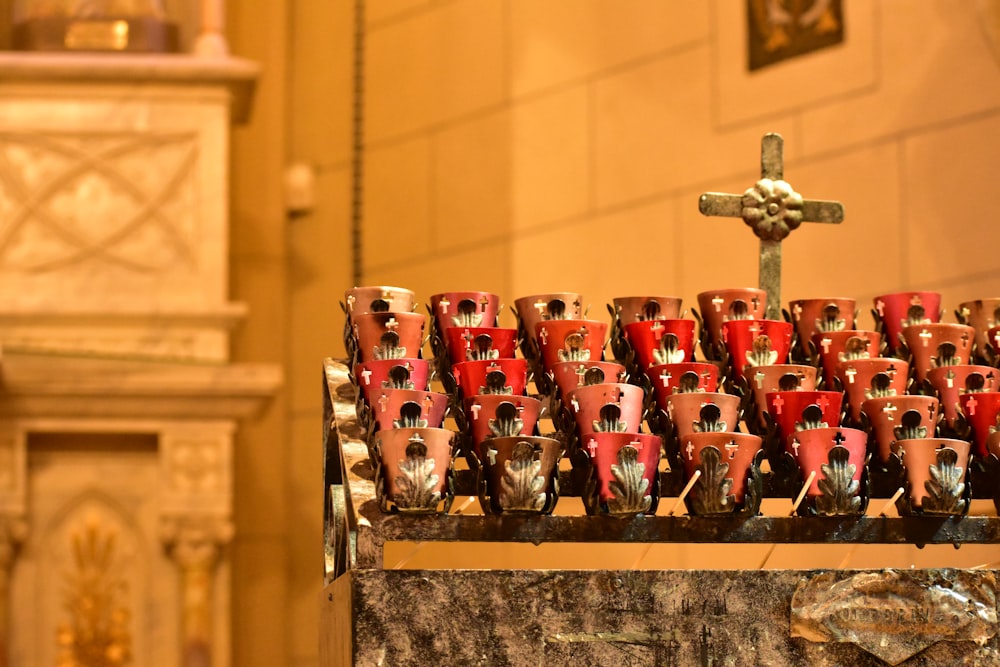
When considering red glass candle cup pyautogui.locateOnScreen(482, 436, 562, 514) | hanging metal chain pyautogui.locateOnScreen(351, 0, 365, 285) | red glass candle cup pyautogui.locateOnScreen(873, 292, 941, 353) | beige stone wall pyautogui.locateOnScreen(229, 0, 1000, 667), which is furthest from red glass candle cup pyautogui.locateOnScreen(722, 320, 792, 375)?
hanging metal chain pyautogui.locateOnScreen(351, 0, 365, 285)

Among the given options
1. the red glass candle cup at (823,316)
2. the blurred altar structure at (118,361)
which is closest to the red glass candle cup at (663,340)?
the red glass candle cup at (823,316)

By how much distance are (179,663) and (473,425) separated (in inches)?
84.2

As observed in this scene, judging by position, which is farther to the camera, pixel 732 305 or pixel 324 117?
pixel 324 117

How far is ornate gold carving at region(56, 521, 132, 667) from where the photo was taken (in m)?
3.92

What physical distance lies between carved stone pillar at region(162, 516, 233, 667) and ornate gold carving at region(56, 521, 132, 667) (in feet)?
0.52

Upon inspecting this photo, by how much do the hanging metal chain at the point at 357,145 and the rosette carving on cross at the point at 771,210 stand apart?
77.7 inches

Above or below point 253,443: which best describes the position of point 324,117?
above

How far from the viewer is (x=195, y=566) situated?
387 centimetres

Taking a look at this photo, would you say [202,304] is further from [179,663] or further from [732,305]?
[732,305]

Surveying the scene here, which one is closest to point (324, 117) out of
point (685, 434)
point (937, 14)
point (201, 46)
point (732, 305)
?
point (201, 46)

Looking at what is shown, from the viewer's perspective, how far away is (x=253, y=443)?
4.55 meters

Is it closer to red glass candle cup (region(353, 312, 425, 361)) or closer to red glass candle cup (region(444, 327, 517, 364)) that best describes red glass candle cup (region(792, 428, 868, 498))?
red glass candle cup (region(444, 327, 517, 364))

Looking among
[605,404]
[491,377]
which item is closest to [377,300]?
[491,377]

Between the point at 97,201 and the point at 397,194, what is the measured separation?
93 cm
